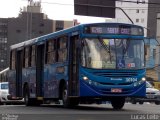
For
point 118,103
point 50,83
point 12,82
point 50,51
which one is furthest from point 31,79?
point 118,103

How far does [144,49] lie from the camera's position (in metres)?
21.6

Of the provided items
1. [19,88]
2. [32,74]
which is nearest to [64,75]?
[32,74]

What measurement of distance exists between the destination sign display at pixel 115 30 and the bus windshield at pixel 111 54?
334mm

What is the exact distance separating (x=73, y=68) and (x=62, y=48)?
1519mm

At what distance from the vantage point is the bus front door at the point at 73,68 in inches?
849

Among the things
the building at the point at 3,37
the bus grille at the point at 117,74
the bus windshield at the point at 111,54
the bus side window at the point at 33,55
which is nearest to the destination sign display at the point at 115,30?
the bus windshield at the point at 111,54

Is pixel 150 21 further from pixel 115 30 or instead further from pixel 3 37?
pixel 115 30

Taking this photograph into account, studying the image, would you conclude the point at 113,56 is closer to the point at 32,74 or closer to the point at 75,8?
the point at 32,74

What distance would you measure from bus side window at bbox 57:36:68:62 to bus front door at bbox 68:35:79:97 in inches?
23.7

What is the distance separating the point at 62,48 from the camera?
23156 mm

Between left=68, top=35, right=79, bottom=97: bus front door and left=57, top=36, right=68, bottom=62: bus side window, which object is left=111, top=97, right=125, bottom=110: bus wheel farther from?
left=57, top=36, right=68, bottom=62: bus side window

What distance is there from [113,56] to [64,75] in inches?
105

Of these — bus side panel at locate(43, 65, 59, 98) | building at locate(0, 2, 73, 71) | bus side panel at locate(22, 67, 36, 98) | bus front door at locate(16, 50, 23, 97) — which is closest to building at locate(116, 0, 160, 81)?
bus side panel at locate(43, 65, 59, 98)

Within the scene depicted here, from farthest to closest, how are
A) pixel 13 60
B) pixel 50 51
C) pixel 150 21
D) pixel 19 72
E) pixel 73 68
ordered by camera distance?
1. pixel 150 21
2. pixel 13 60
3. pixel 19 72
4. pixel 50 51
5. pixel 73 68
